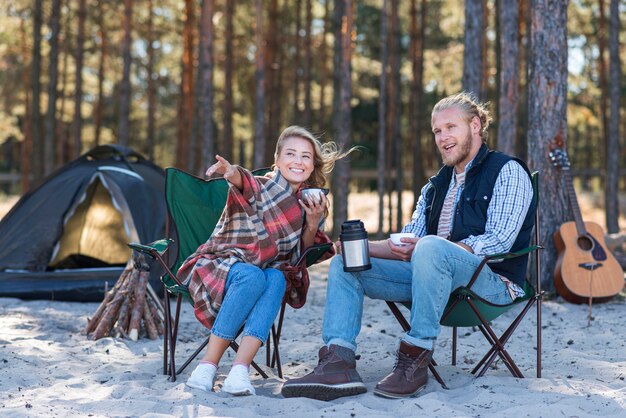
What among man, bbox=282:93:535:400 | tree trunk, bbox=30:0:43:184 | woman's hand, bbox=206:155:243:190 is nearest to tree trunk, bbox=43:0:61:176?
tree trunk, bbox=30:0:43:184

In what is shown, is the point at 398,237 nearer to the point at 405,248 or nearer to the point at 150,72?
the point at 405,248

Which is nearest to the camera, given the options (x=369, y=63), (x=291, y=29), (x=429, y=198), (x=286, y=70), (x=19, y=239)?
(x=429, y=198)

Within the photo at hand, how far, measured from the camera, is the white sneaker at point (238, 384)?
3020 millimetres

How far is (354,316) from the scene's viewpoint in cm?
309

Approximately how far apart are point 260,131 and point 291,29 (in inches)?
376

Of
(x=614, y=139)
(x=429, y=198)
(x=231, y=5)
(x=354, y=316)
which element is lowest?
(x=354, y=316)

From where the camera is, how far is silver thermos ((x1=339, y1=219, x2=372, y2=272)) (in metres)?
3.00

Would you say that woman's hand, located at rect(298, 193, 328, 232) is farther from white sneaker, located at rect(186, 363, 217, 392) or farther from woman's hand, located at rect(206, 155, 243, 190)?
white sneaker, located at rect(186, 363, 217, 392)

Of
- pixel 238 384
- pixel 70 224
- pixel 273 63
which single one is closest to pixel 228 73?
pixel 273 63

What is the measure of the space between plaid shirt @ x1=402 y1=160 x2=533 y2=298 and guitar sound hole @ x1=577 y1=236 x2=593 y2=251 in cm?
274

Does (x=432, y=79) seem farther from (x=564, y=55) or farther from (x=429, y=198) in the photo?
(x=429, y=198)

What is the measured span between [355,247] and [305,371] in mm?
987

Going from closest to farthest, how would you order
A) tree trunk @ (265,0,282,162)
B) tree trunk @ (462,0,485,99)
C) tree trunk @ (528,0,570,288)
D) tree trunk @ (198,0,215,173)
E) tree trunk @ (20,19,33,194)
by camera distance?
tree trunk @ (528,0,570,288), tree trunk @ (462,0,485,99), tree trunk @ (198,0,215,173), tree trunk @ (265,0,282,162), tree trunk @ (20,19,33,194)

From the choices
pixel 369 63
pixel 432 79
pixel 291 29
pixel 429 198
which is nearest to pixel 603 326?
pixel 429 198
